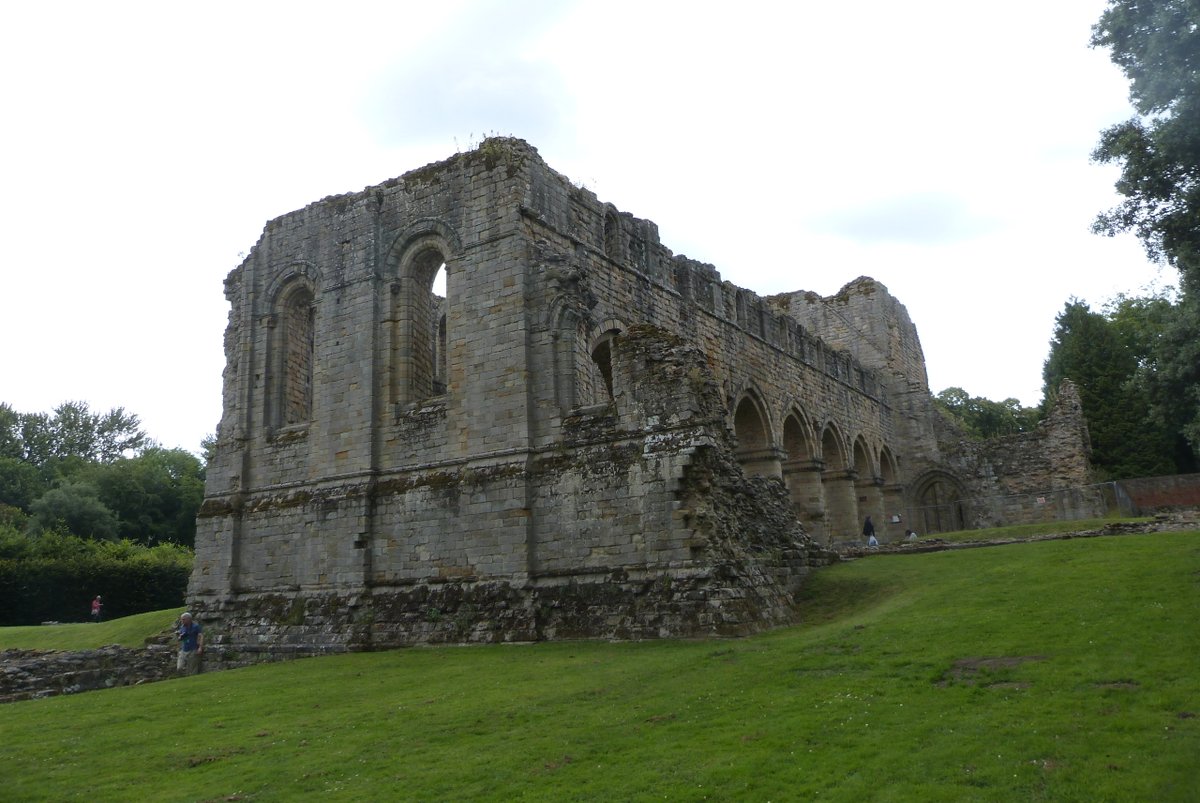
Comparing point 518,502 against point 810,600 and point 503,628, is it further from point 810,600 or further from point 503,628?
point 810,600

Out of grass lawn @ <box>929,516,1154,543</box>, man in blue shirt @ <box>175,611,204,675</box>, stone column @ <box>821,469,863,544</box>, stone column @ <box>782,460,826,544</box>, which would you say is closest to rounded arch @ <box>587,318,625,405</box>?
stone column @ <box>782,460,826,544</box>

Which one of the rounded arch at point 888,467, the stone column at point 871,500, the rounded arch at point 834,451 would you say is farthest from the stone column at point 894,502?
the rounded arch at point 834,451

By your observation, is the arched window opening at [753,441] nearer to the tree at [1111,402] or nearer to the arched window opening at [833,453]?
the arched window opening at [833,453]

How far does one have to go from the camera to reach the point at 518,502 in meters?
15.7

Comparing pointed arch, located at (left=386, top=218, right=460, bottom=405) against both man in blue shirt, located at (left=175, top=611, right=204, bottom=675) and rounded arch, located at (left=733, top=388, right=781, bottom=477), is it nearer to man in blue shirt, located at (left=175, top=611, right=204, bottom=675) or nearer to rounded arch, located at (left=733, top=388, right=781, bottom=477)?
man in blue shirt, located at (left=175, top=611, right=204, bottom=675)

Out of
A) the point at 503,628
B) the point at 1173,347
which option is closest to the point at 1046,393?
the point at 1173,347

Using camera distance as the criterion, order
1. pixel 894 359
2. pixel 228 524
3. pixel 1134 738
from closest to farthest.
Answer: pixel 1134 738 → pixel 228 524 → pixel 894 359

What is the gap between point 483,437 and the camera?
16.5 m

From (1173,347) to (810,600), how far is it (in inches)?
622

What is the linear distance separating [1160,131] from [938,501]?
25.7 m

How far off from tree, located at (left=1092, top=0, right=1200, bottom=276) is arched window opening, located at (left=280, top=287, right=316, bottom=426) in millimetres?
16038

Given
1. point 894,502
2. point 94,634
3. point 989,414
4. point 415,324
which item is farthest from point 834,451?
point 989,414

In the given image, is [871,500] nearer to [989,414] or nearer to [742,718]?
[742,718]

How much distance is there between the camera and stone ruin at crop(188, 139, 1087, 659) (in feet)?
48.0
